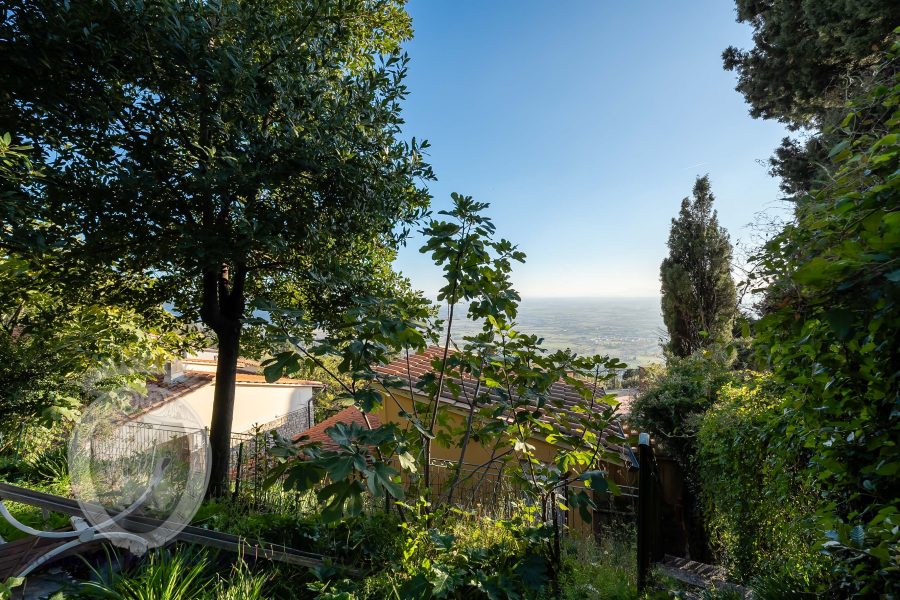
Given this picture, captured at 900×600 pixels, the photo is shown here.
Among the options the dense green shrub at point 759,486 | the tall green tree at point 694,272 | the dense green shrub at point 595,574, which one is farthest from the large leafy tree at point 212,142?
the tall green tree at point 694,272

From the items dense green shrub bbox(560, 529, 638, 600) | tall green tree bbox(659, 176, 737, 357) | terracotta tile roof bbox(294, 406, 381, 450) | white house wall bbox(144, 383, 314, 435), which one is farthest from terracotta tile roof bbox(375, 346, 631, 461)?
white house wall bbox(144, 383, 314, 435)

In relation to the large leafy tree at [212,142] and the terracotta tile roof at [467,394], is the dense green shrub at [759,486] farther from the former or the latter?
the large leafy tree at [212,142]

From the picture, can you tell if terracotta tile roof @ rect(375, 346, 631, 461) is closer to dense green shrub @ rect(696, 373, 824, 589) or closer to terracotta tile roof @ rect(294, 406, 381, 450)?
terracotta tile roof @ rect(294, 406, 381, 450)

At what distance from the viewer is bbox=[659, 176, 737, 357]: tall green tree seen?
12.0m

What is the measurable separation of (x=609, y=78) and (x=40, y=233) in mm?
8179

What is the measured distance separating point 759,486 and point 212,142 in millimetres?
6046

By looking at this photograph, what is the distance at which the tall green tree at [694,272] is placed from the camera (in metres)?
12.0

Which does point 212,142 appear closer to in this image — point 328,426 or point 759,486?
point 328,426

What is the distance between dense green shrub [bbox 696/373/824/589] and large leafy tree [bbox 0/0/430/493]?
3.34 m

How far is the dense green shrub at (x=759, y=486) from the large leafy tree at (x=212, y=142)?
3.34 meters

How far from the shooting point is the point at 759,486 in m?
3.72

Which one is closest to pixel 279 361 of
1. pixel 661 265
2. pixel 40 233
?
pixel 40 233

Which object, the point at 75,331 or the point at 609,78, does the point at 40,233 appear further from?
the point at 609,78

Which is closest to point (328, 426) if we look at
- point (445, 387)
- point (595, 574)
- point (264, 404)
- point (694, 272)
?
point (445, 387)
